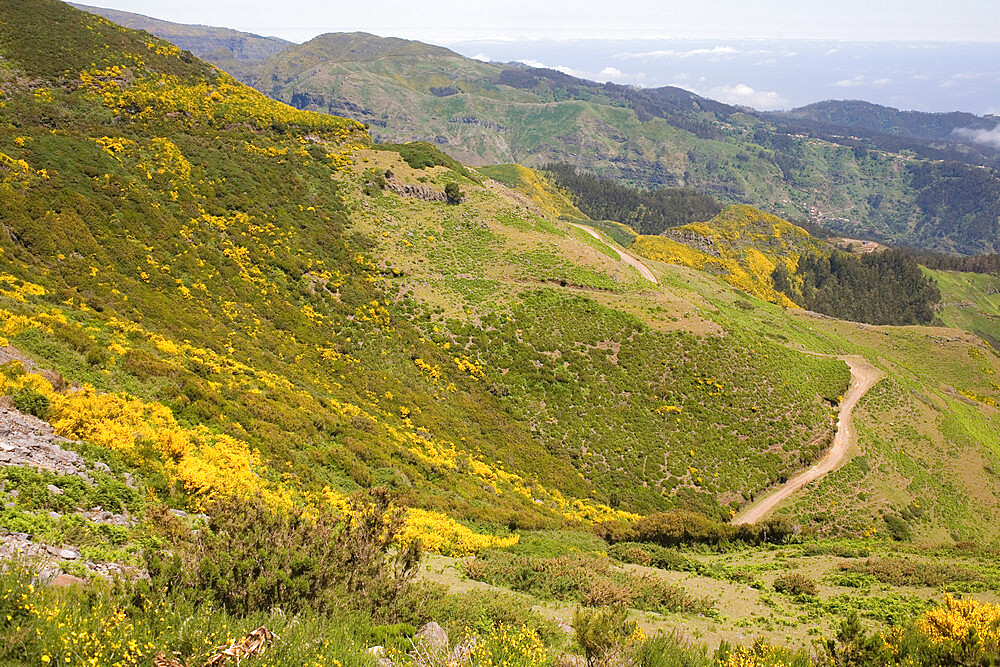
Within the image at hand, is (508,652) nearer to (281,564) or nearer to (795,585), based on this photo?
(281,564)

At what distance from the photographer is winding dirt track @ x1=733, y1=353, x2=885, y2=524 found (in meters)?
31.1

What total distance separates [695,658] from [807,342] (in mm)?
61017

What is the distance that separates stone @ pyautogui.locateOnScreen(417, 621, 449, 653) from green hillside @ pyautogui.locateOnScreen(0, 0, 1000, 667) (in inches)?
7.4

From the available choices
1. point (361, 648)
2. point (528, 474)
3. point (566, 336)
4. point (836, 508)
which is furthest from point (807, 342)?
point (361, 648)

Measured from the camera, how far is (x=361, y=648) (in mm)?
7516

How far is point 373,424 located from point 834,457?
3276cm

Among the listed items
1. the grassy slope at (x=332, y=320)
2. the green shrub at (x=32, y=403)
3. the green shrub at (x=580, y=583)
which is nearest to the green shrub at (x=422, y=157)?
the grassy slope at (x=332, y=320)

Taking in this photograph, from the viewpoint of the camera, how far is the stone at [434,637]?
27.9 ft

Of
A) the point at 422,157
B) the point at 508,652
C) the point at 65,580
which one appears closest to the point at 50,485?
the point at 65,580

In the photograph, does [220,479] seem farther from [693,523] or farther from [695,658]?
[693,523]

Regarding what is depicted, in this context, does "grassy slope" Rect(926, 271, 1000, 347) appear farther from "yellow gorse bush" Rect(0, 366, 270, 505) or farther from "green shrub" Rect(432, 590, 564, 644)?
"yellow gorse bush" Rect(0, 366, 270, 505)

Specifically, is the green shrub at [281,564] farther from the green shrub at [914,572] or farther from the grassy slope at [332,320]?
the green shrub at [914,572]

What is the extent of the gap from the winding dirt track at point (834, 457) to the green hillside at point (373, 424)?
2.01ft

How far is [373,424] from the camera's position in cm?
2333
